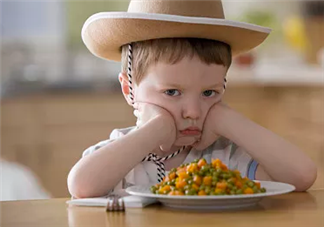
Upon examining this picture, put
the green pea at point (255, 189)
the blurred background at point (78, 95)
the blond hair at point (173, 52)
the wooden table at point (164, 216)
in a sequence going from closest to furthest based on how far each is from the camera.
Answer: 1. the wooden table at point (164, 216)
2. the green pea at point (255, 189)
3. the blond hair at point (173, 52)
4. the blurred background at point (78, 95)

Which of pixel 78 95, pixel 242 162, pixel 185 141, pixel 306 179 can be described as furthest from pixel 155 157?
pixel 78 95

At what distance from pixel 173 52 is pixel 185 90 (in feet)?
0.25

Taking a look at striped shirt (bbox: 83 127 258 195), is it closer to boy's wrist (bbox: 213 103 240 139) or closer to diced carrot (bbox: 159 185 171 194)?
boy's wrist (bbox: 213 103 240 139)

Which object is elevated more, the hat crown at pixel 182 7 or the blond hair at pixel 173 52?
the hat crown at pixel 182 7

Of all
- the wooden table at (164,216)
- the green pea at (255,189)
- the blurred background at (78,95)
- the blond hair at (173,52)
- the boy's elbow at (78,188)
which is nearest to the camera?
the wooden table at (164,216)

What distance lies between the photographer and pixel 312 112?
17.1ft

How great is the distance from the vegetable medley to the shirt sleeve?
0.33 meters

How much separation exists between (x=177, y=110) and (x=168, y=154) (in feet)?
0.47

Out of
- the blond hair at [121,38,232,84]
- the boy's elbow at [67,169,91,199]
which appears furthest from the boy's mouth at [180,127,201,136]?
the boy's elbow at [67,169,91,199]

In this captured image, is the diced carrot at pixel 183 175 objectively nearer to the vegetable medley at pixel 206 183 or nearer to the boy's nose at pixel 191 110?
the vegetable medley at pixel 206 183

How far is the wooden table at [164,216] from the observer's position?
1.10 metres

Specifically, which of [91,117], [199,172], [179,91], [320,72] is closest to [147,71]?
[179,91]

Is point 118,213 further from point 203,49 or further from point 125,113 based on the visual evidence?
point 125,113

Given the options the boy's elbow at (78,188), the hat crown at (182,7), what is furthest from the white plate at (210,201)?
the hat crown at (182,7)
